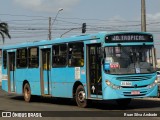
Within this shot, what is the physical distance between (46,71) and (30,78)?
6.02 feet

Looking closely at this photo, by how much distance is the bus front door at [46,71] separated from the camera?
22062mm

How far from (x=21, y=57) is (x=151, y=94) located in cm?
872

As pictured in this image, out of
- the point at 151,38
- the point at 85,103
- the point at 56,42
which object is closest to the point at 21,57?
the point at 56,42

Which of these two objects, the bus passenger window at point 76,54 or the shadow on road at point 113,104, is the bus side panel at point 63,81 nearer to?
the bus passenger window at point 76,54

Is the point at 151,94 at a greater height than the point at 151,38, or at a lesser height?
lesser

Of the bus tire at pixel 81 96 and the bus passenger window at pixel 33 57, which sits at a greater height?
the bus passenger window at pixel 33 57

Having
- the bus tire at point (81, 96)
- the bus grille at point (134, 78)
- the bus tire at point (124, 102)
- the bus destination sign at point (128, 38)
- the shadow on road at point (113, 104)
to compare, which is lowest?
the shadow on road at point (113, 104)

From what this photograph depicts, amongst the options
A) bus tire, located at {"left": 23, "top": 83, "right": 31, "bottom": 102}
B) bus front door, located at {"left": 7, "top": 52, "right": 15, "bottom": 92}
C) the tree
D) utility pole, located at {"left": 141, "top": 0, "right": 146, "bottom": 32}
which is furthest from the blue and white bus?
the tree

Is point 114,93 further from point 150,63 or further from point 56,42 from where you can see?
point 56,42

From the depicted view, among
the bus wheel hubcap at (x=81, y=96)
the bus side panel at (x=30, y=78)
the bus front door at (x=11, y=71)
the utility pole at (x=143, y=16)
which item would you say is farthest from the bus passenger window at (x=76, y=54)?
the utility pole at (x=143, y=16)

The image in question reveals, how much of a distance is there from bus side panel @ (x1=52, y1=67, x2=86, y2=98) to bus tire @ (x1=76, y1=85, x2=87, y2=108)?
0.36 meters

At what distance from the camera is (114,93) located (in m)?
17.8

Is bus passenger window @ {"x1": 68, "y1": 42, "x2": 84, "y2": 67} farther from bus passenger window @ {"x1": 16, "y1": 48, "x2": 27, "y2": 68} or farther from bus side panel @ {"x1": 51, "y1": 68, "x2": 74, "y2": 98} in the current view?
bus passenger window @ {"x1": 16, "y1": 48, "x2": 27, "y2": 68}

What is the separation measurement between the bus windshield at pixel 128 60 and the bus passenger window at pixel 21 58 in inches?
296
